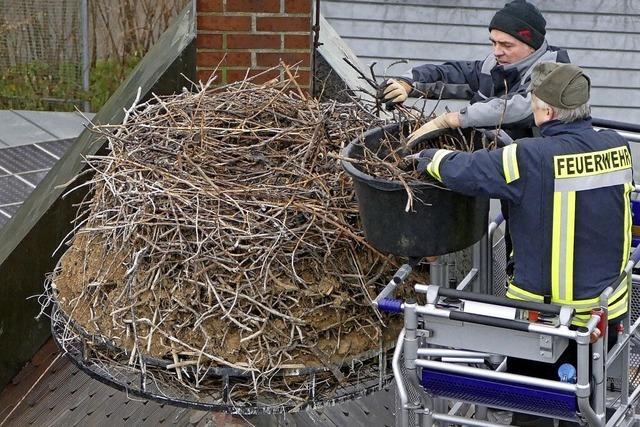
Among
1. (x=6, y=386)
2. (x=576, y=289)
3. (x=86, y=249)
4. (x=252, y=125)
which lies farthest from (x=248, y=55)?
(x=576, y=289)

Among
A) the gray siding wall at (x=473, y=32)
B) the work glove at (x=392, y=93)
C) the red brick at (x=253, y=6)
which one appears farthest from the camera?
the gray siding wall at (x=473, y=32)

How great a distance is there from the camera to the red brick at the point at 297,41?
629cm

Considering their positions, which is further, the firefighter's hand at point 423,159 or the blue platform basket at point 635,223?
the blue platform basket at point 635,223

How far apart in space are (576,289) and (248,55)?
8.50ft

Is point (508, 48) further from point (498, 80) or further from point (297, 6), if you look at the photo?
point (297, 6)

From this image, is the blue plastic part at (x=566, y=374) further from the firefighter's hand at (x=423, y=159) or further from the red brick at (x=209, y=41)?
the red brick at (x=209, y=41)

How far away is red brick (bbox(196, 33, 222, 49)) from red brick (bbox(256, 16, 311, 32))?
220 mm

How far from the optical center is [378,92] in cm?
506

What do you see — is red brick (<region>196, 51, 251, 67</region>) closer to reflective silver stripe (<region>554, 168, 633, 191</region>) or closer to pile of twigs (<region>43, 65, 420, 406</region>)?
pile of twigs (<region>43, 65, 420, 406</region>)

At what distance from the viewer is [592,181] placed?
4.25m

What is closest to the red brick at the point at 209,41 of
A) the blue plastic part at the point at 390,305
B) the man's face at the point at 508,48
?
the man's face at the point at 508,48

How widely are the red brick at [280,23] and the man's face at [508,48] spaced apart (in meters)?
1.29

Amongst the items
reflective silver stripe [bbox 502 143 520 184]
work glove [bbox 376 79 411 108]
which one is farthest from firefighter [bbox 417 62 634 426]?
work glove [bbox 376 79 411 108]

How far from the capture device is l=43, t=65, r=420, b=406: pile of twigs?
14.7 feet
